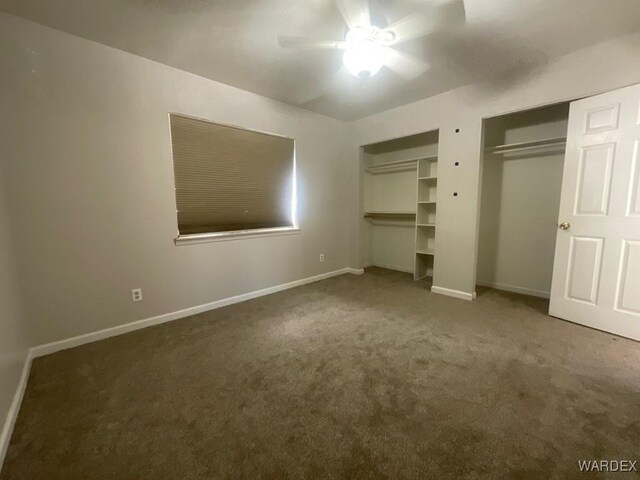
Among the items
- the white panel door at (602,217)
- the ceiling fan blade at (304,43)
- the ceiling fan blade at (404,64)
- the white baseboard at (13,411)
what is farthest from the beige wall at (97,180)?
the white panel door at (602,217)

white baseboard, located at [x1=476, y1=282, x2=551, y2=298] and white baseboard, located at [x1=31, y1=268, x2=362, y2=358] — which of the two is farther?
white baseboard, located at [x1=476, y1=282, x2=551, y2=298]

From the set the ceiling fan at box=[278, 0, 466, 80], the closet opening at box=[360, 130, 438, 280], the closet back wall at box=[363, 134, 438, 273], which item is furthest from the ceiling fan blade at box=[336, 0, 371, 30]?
the closet back wall at box=[363, 134, 438, 273]

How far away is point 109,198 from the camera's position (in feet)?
7.68

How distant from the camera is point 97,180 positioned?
2.28m

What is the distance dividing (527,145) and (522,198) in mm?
651

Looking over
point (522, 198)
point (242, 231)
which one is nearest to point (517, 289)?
point (522, 198)

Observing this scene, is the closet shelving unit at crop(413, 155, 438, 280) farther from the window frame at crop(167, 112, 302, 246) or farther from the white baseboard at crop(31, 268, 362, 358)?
the white baseboard at crop(31, 268, 362, 358)

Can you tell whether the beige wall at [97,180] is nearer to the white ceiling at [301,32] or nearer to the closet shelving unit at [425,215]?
the white ceiling at [301,32]

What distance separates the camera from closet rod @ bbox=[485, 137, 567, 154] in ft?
9.92

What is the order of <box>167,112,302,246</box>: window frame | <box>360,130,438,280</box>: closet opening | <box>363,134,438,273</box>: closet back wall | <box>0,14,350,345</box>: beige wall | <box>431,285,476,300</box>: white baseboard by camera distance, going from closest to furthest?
<box>0,14,350,345</box>: beige wall < <box>167,112,302,246</box>: window frame < <box>431,285,476,300</box>: white baseboard < <box>360,130,438,280</box>: closet opening < <box>363,134,438,273</box>: closet back wall

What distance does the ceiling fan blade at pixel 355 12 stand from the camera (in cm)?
175

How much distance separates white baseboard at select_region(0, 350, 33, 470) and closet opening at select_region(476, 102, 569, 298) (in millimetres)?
4276

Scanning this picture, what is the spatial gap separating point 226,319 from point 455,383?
2.13 meters

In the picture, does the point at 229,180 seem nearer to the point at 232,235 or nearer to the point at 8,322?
the point at 232,235
